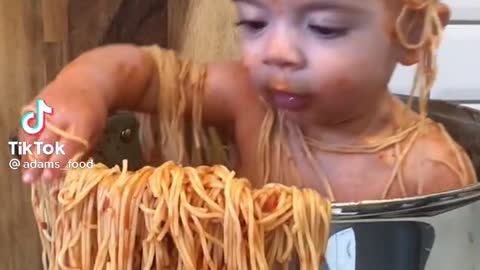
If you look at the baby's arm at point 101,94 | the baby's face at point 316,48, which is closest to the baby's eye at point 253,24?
the baby's face at point 316,48

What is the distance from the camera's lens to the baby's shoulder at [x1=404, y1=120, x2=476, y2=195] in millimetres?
706

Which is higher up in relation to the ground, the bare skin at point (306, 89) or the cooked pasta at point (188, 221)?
the bare skin at point (306, 89)

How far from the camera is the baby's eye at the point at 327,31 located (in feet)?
2.10

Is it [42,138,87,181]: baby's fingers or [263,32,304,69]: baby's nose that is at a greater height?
[263,32,304,69]: baby's nose

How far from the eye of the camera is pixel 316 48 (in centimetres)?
64

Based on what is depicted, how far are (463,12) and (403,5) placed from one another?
0.38m

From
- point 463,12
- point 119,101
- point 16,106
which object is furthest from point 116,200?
point 463,12

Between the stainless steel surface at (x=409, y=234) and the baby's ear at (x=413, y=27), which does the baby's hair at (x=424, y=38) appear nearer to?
the baby's ear at (x=413, y=27)

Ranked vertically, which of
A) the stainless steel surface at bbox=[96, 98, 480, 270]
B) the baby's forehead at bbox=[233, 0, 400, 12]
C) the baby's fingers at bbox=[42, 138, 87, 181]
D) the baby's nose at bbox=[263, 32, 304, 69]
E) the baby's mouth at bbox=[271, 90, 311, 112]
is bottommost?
the stainless steel surface at bbox=[96, 98, 480, 270]

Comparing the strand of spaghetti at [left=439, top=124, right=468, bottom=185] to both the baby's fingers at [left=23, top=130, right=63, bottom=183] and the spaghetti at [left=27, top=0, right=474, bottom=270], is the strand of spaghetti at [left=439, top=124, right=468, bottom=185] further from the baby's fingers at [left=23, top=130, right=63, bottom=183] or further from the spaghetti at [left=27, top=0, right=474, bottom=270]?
the baby's fingers at [left=23, top=130, right=63, bottom=183]

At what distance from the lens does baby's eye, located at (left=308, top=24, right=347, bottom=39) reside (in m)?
0.64

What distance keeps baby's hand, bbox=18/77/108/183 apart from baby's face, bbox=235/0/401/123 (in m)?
0.13

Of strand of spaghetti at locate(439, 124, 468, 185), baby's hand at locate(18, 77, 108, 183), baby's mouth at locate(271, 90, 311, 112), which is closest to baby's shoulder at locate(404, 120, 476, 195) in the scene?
strand of spaghetti at locate(439, 124, 468, 185)

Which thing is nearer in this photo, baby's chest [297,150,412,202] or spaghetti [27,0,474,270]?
spaghetti [27,0,474,270]
